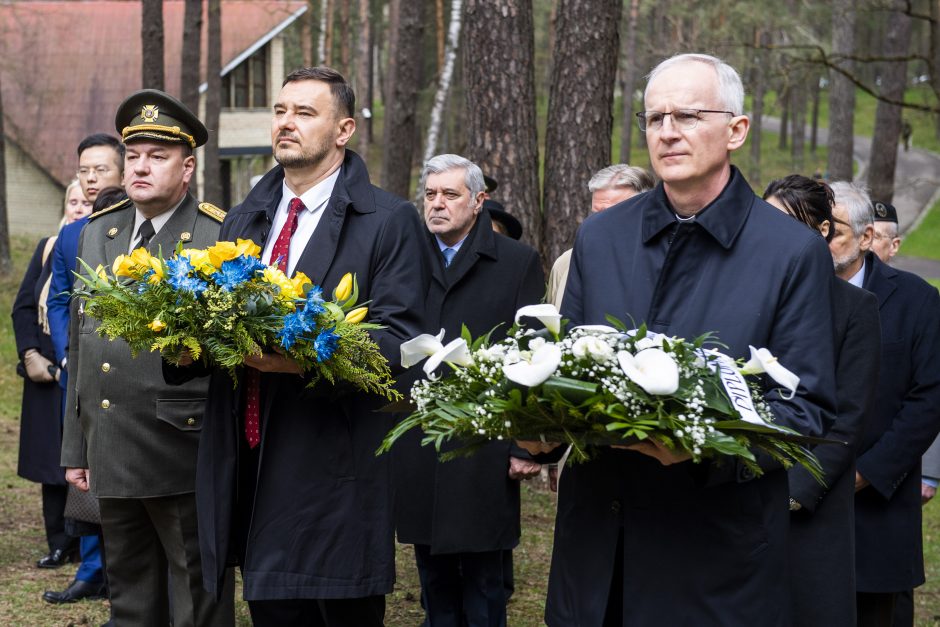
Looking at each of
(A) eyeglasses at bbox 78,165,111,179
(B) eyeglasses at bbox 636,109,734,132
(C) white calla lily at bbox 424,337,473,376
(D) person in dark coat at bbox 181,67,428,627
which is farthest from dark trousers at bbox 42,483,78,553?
(B) eyeglasses at bbox 636,109,734,132

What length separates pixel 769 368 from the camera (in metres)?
2.83

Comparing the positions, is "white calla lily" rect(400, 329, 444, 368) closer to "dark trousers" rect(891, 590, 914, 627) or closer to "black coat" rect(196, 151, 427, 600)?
"black coat" rect(196, 151, 427, 600)

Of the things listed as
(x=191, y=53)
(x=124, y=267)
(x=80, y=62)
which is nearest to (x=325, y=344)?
(x=124, y=267)

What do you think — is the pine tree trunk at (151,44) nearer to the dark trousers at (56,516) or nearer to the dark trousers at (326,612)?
the dark trousers at (56,516)

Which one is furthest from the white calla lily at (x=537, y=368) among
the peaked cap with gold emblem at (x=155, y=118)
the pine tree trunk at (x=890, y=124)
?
the pine tree trunk at (x=890, y=124)

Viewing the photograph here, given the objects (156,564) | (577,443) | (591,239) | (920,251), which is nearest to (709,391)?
(577,443)

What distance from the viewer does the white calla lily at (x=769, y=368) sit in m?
2.83

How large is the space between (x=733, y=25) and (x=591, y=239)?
34.8 metres

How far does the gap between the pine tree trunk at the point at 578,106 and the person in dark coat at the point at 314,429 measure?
17.1ft

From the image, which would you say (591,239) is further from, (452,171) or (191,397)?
(452,171)

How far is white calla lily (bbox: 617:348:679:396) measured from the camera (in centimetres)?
267

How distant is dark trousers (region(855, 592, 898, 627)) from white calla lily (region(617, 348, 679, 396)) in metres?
2.78

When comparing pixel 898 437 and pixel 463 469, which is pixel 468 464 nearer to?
pixel 463 469

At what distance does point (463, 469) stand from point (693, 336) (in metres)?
3.20
